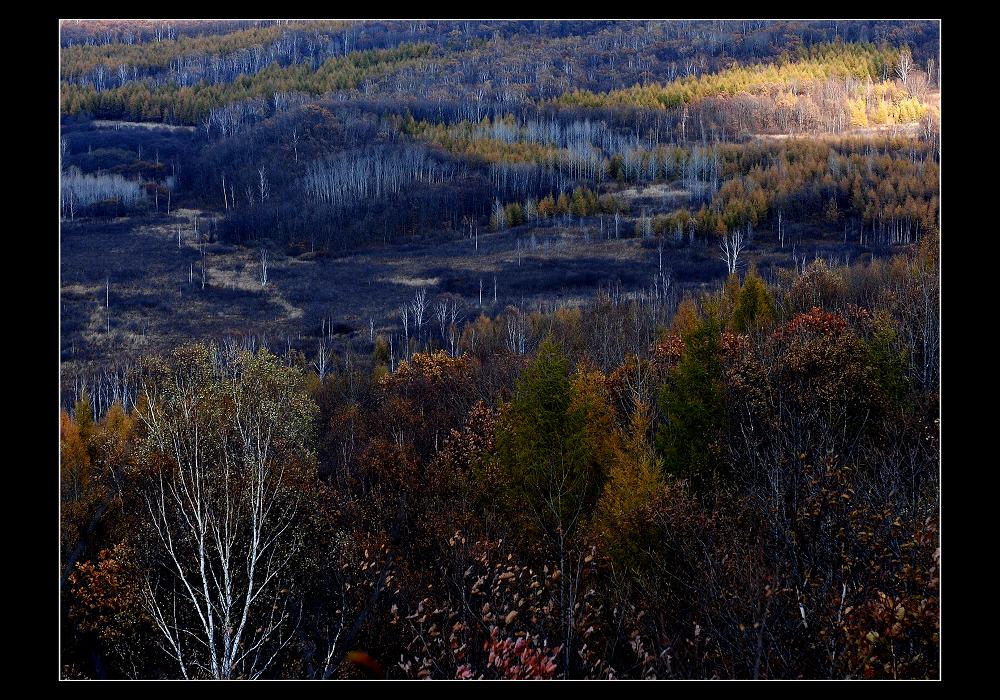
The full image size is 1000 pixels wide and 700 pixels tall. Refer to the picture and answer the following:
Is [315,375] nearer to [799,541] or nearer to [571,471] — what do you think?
[571,471]

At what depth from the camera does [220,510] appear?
619 inches

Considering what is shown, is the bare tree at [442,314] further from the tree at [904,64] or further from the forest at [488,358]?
the tree at [904,64]

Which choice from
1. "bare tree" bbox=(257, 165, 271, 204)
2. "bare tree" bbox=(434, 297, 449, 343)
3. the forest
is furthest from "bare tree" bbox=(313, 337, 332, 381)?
"bare tree" bbox=(434, 297, 449, 343)

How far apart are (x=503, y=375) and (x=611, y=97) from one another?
4171 centimetres

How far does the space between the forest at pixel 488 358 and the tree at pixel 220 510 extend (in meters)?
0.16

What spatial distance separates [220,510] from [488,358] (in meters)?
25.6

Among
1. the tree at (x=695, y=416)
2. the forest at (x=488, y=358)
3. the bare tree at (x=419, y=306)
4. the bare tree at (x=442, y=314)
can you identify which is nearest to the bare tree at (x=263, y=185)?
the forest at (x=488, y=358)

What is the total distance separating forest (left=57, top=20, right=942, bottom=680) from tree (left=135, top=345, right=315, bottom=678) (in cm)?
16

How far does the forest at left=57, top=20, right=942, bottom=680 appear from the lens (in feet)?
45.8

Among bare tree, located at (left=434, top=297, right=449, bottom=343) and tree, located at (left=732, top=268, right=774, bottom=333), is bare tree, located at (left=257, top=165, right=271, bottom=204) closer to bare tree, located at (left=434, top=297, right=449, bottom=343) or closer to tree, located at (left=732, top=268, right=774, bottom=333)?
bare tree, located at (left=434, top=297, right=449, bottom=343)
